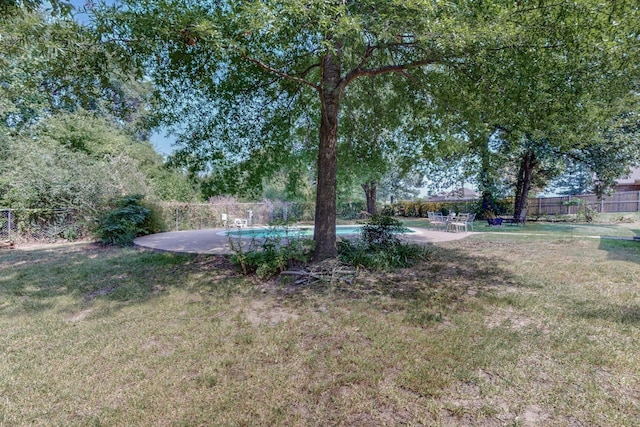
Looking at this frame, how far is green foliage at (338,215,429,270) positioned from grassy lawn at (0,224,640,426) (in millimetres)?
660

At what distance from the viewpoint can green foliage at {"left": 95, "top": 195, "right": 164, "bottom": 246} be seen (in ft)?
31.7

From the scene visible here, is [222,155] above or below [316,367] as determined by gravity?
above

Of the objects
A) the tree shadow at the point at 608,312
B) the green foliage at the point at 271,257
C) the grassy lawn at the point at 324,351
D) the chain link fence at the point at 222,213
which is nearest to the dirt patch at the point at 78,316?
the grassy lawn at the point at 324,351

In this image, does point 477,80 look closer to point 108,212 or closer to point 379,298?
point 379,298

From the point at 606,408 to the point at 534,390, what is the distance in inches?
15.7

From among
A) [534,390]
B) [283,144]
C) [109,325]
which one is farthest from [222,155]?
[534,390]

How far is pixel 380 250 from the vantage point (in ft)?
22.0

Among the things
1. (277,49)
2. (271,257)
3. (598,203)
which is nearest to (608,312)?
(271,257)

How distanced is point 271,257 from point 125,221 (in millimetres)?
6974

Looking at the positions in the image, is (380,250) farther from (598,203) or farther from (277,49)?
(598,203)

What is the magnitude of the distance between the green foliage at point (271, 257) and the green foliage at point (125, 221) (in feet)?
19.7

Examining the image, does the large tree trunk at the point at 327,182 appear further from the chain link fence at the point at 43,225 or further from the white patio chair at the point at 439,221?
the white patio chair at the point at 439,221

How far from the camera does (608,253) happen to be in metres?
7.35

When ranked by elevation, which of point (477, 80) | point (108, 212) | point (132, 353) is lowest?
point (132, 353)
